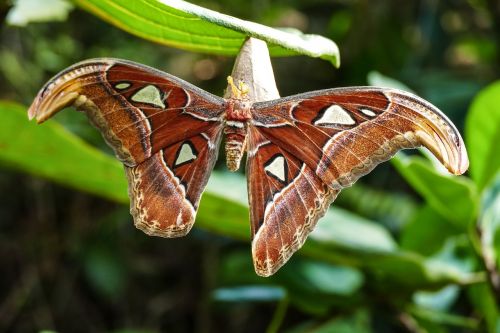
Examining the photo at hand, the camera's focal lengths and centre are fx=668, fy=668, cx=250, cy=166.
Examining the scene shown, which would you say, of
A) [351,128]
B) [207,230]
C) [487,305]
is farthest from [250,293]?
[351,128]

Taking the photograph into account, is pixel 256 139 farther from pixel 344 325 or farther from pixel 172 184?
pixel 344 325

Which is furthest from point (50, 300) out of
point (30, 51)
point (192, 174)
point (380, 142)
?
point (380, 142)

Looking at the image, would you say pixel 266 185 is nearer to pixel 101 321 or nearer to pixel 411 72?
pixel 411 72

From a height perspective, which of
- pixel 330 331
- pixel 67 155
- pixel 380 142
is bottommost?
pixel 330 331

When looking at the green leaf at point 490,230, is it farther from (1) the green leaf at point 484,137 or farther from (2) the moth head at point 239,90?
(2) the moth head at point 239,90

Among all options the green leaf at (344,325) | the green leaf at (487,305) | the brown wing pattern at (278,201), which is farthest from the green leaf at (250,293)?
the brown wing pattern at (278,201)

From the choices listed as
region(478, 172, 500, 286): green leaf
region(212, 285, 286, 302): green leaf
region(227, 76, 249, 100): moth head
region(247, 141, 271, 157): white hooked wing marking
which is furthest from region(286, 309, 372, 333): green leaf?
region(227, 76, 249, 100): moth head
